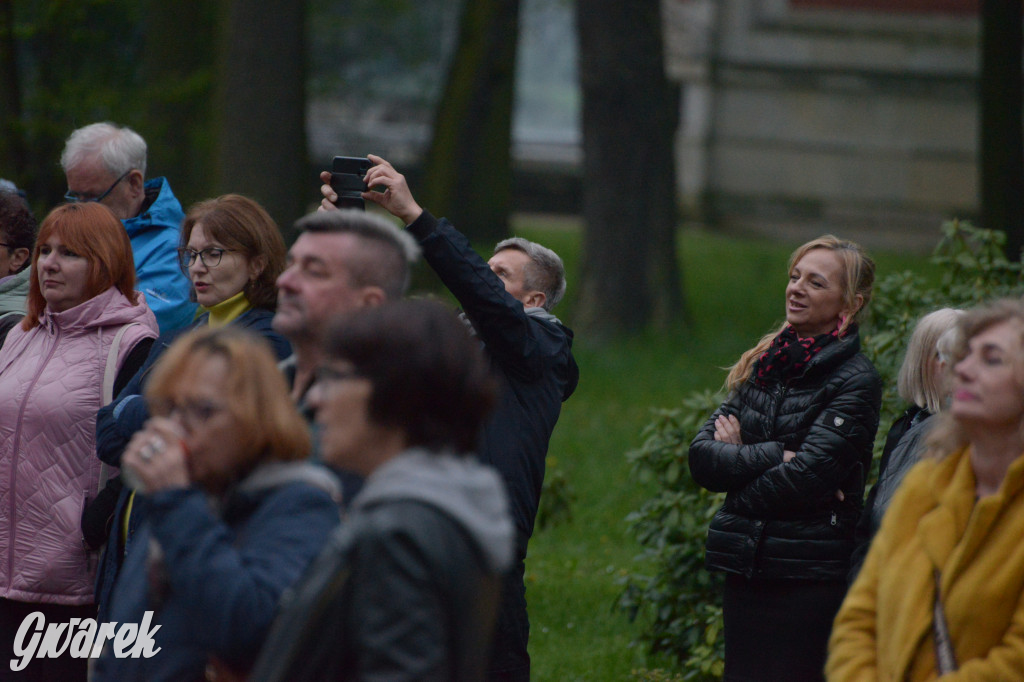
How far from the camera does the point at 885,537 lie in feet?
10.7

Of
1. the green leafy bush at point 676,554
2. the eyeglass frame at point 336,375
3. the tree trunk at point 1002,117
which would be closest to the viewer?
the eyeglass frame at point 336,375

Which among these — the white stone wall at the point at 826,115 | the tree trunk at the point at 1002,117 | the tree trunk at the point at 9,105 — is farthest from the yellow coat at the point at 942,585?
the white stone wall at the point at 826,115

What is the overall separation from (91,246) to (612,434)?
22.8ft

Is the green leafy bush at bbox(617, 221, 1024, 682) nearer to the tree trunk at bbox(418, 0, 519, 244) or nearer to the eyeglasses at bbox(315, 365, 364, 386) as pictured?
the eyeglasses at bbox(315, 365, 364, 386)

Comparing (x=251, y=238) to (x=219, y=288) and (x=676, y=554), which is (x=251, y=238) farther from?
(x=676, y=554)

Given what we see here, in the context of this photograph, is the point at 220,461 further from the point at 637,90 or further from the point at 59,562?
the point at 637,90

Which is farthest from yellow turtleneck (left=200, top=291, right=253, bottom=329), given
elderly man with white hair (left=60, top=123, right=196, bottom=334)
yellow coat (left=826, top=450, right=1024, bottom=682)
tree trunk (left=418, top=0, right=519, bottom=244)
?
tree trunk (left=418, top=0, right=519, bottom=244)

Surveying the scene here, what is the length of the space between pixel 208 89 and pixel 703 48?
46.0 feet

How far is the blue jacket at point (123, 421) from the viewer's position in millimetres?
3895

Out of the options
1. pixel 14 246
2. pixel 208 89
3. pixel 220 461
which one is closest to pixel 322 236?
pixel 220 461

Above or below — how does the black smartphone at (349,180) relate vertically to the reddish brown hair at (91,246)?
above

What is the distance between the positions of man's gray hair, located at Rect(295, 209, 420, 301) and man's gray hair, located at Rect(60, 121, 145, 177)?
2676 mm

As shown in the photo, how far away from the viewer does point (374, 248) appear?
321cm

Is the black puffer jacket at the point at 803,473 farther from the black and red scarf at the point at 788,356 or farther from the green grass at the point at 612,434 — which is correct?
the green grass at the point at 612,434
